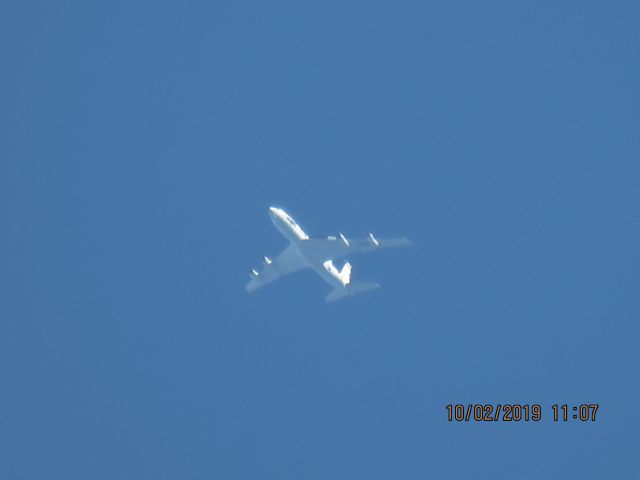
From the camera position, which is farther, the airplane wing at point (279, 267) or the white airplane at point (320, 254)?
the airplane wing at point (279, 267)

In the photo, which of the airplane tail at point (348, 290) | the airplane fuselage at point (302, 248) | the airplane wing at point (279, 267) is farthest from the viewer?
the airplane wing at point (279, 267)

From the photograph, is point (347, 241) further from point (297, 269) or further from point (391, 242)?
Result: point (297, 269)

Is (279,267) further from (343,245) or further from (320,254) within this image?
(343,245)

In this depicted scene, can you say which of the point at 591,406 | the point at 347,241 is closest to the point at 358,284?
the point at 347,241

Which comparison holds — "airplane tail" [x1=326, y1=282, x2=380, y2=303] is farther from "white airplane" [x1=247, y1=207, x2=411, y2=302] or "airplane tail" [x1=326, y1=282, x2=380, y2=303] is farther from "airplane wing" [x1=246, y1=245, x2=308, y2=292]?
"airplane wing" [x1=246, y1=245, x2=308, y2=292]

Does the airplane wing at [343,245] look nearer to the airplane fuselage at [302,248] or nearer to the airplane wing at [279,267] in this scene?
the airplane fuselage at [302,248]

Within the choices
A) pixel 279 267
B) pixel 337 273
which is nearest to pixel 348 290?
pixel 337 273

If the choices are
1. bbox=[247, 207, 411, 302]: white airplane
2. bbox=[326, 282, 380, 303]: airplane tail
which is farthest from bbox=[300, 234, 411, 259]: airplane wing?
bbox=[326, 282, 380, 303]: airplane tail

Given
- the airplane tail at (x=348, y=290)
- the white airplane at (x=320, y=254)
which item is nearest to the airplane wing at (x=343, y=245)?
the white airplane at (x=320, y=254)
